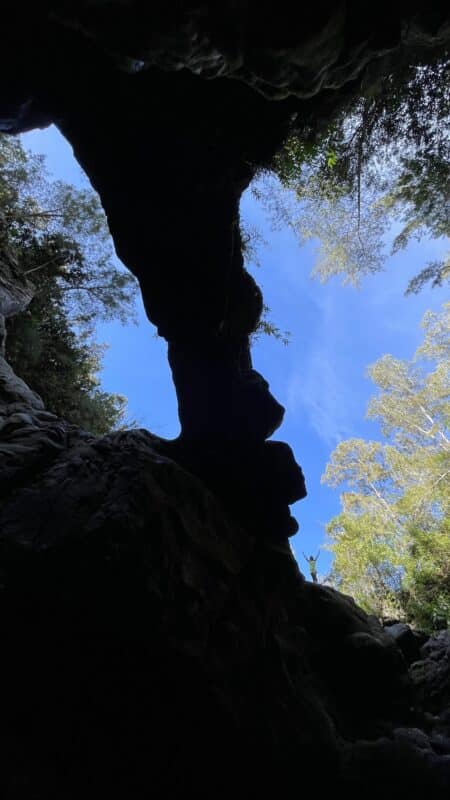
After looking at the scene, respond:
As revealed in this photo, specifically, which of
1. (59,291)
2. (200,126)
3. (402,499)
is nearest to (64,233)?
(59,291)

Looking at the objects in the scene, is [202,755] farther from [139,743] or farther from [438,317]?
[438,317]

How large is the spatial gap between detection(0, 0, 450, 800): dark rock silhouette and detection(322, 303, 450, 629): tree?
24.6 ft

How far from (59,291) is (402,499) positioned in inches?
586

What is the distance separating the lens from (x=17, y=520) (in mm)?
3189

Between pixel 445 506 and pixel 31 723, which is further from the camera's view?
pixel 445 506

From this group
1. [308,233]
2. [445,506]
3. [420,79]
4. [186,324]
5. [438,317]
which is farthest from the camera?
[438,317]

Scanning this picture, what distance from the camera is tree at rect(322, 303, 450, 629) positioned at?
491 inches

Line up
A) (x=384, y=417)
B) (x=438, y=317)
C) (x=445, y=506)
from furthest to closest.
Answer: (x=384, y=417), (x=438, y=317), (x=445, y=506)

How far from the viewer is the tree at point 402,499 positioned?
12.5 meters

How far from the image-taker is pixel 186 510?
4.09 metres

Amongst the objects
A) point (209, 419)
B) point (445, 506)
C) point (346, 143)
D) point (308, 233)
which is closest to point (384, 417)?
point (445, 506)

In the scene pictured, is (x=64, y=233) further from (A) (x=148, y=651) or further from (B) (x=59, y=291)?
(A) (x=148, y=651)

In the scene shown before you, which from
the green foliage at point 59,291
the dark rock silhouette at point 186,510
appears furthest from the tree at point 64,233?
the dark rock silhouette at point 186,510

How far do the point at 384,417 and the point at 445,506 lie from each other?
6.65m
